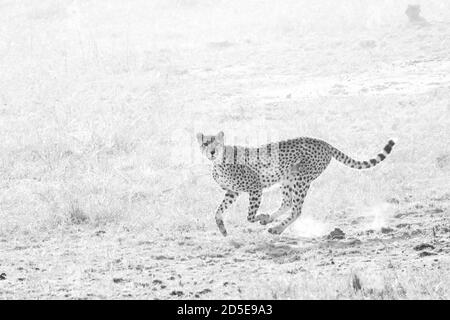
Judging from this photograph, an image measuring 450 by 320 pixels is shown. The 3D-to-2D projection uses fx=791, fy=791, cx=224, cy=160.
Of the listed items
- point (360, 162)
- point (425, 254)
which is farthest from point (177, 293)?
point (360, 162)

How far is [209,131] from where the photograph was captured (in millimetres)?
13398

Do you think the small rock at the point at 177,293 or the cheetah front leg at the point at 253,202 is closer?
the small rock at the point at 177,293

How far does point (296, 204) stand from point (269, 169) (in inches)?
17.7

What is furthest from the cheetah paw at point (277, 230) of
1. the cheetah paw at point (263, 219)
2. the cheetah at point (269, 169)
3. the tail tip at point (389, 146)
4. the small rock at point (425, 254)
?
the small rock at point (425, 254)

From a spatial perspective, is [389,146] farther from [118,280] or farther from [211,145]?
[118,280]

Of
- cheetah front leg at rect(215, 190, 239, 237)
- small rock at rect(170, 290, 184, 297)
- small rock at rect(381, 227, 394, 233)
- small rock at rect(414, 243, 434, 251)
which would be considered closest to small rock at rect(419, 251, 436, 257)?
small rock at rect(414, 243, 434, 251)

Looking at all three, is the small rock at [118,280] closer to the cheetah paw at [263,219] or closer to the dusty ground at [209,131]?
the dusty ground at [209,131]

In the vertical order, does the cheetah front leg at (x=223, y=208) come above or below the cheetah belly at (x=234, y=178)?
below

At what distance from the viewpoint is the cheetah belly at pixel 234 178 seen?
25.7ft

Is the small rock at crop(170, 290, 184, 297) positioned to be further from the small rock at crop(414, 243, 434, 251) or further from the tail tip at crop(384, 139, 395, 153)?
the tail tip at crop(384, 139, 395, 153)

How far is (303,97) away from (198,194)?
20.2 feet

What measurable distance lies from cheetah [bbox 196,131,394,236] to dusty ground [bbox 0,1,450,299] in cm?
29

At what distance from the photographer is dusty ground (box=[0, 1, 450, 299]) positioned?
6.75 metres

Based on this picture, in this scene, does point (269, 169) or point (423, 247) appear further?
point (269, 169)
